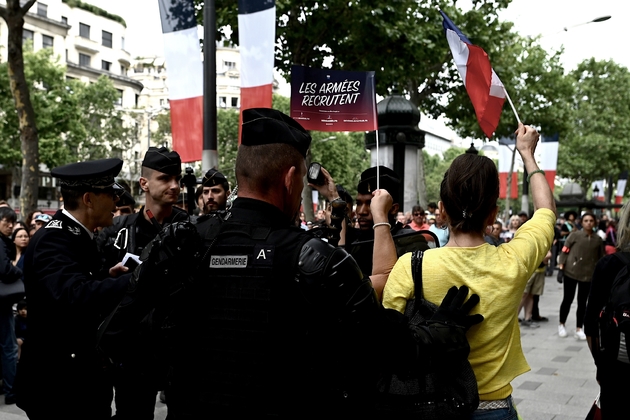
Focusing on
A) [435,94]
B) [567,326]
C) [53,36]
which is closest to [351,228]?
[567,326]

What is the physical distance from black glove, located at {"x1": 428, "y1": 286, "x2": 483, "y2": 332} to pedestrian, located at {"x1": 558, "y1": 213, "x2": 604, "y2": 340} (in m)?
8.32

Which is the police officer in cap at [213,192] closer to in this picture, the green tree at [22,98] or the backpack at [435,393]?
the backpack at [435,393]

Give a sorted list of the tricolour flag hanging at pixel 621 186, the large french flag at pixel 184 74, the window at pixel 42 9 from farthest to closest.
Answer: the window at pixel 42 9
the tricolour flag hanging at pixel 621 186
the large french flag at pixel 184 74

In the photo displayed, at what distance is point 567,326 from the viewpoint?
37.6 feet

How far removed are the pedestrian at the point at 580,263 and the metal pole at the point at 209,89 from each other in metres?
5.99

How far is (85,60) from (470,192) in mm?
64405

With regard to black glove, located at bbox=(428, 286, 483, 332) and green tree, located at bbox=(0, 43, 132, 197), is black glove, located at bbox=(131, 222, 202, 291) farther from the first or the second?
green tree, located at bbox=(0, 43, 132, 197)

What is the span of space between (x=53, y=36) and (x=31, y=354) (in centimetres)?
5597

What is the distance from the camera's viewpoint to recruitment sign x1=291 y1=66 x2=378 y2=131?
18.6ft

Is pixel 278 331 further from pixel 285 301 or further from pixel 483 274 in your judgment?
pixel 483 274

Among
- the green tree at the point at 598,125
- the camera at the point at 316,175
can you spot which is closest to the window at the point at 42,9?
the green tree at the point at 598,125

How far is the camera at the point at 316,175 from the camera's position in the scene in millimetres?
3230

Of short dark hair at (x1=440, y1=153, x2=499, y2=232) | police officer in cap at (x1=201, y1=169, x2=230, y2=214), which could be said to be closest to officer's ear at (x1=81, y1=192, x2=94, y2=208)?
short dark hair at (x1=440, y1=153, x2=499, y2=232)

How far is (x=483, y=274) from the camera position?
7.85ft
